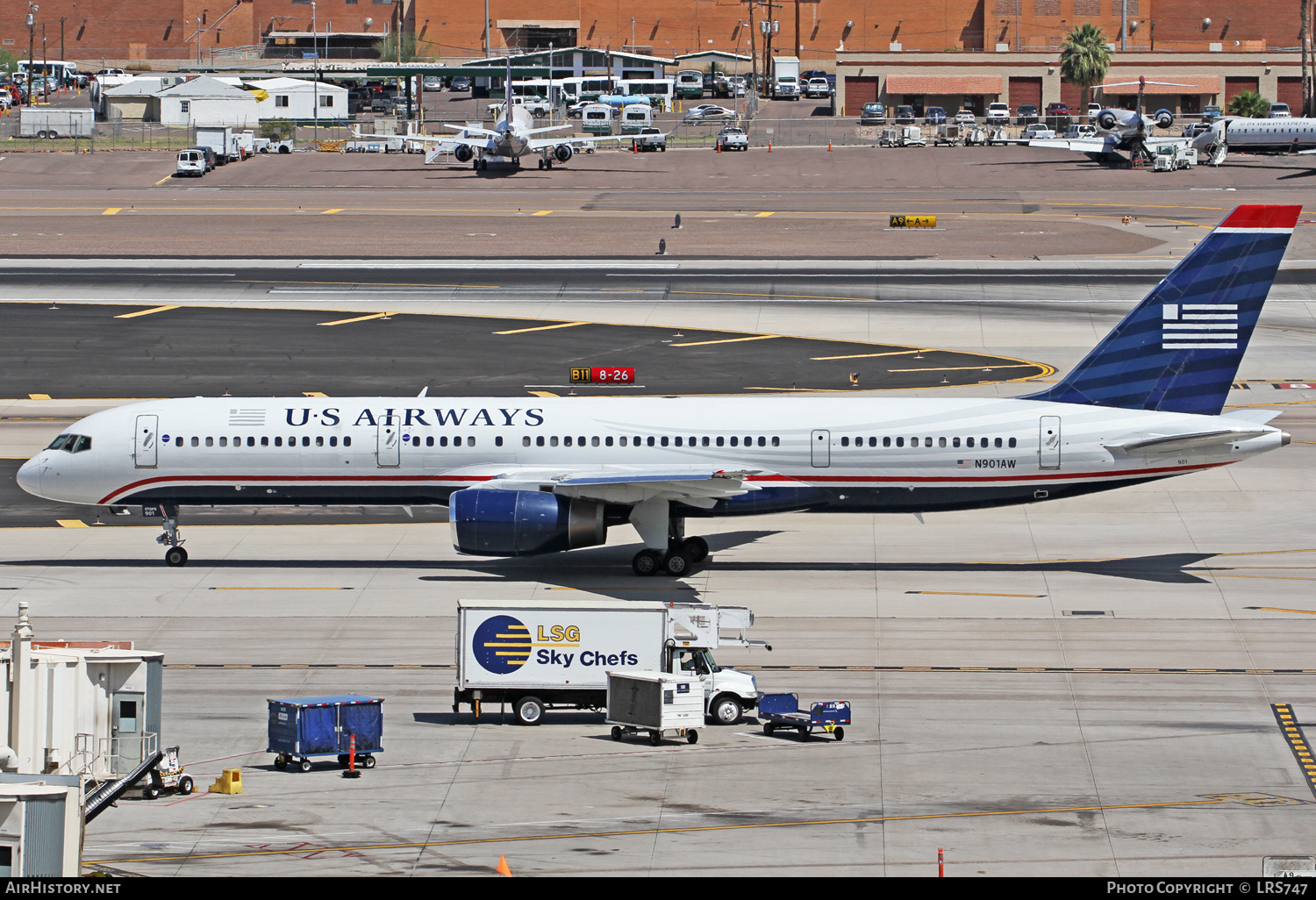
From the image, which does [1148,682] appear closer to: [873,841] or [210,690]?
[873,841]

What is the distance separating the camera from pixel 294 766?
27.8m

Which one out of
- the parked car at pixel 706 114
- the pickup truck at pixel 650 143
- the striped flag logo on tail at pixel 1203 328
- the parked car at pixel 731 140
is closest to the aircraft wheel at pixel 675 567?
the striped flag logo on tail at pixel 1203 328

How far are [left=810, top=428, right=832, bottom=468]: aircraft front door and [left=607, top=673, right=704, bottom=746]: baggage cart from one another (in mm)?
13109

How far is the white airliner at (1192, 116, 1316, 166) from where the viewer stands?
140125 millimetres

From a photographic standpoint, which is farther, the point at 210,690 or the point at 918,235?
the point at 918,235

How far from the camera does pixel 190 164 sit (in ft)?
438

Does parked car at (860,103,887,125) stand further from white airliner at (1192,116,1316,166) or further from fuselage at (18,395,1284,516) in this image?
fuselage at (18,395,1284,516)

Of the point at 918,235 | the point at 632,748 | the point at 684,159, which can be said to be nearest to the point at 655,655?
the point at 632,748

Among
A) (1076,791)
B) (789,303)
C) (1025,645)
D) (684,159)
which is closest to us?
(1076,791)

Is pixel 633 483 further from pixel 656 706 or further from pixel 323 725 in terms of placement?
pixel 323 725

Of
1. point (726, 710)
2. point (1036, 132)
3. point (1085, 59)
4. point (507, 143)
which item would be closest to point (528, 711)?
point (726, 710)

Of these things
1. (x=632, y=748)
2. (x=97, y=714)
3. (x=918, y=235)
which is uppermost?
(x=918, y=235)

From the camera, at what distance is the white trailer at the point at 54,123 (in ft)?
545
